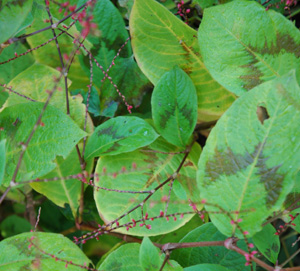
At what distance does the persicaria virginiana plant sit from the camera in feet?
2.01

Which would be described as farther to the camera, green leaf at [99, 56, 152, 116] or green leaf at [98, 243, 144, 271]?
green leaf at [99, 56, 152, 116]

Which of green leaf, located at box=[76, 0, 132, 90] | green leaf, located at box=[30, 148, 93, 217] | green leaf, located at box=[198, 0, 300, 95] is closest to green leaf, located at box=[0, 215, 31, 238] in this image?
green leaf, located at box=[30, 148, 93, 217]

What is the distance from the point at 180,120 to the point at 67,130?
0.76 ft

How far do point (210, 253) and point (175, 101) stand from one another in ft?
1.06

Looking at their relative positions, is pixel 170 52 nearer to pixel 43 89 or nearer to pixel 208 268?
pixel 43 89

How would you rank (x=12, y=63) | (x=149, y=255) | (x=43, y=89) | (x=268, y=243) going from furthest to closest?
(x=12, y=63) < (x=43, y=89) < (x=268, y=243) < (x=149, y=255)

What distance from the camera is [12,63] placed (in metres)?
0.95

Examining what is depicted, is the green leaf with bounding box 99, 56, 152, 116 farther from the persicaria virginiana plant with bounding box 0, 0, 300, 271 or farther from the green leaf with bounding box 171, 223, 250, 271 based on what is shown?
the green leaf with bounding box 171, 223, 250, 271

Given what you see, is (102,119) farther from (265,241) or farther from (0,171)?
(265,241)

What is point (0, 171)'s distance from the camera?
0.60m

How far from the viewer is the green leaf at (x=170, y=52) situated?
0.78m

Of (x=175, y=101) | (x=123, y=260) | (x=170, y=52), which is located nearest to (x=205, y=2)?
(x=170, y=52)

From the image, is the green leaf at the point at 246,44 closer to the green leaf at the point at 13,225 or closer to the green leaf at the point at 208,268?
the green leaf at the point at 208,268

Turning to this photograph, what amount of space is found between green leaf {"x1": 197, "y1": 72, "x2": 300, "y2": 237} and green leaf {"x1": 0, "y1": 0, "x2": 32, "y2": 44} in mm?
395
